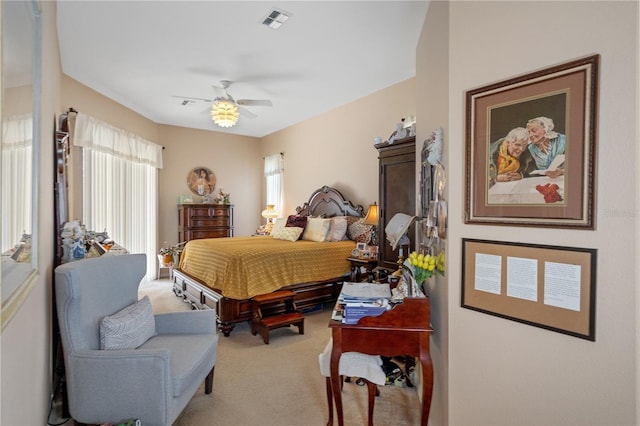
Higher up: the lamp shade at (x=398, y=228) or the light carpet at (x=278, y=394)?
the lamp shade at (x=398, y=228)

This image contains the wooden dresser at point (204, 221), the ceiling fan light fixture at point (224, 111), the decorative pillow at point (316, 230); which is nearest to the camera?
the ceiling fan light fixture at point (224, 111)

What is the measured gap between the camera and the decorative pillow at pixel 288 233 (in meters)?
4.81

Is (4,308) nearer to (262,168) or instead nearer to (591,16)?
(591,16)

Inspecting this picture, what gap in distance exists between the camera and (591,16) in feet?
4.05

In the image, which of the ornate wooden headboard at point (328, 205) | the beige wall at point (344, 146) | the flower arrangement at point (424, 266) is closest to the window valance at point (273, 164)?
the beige wall at point (344, 146)

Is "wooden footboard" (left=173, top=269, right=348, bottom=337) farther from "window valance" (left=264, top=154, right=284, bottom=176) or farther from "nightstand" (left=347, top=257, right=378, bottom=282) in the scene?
"window valance" (left=264, top=154, right=284, bottom=176)

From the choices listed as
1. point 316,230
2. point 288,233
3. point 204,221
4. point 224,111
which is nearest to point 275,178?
point 204,221

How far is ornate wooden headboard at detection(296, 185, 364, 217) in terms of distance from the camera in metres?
4.91

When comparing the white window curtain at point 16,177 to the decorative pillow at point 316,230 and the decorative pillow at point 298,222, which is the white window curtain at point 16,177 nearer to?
the decorative pillow at point 316,230

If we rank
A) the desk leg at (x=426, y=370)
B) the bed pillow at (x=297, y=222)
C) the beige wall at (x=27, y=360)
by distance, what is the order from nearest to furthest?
the beige wall at (x=27, y=360)
the desk leg at (x=426, y=370)
the bed pillow at (x=297, y=222)

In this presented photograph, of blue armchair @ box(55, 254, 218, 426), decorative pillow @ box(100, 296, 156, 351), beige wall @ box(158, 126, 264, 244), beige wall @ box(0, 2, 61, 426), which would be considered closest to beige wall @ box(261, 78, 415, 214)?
beige wall @ box(158, 126, 264, 244)

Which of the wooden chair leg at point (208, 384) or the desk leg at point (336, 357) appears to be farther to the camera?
the wooden chair leg at point (208, 384)

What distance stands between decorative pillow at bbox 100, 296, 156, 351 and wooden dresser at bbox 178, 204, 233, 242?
406 cm

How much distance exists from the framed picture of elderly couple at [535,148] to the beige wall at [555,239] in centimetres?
4
